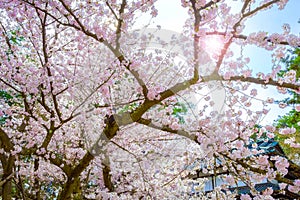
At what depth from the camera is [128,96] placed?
705 cm

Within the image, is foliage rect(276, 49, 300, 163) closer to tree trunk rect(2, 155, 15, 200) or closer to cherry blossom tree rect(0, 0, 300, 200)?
cherry blossom tree rect(0, 0, 300, 200)

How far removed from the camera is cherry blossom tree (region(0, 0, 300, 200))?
3.52 metres

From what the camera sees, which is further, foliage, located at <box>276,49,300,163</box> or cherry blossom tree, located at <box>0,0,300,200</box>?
foliage, located at <box>276,49,300,163</box>

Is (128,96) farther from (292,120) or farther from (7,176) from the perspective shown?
(292,120)

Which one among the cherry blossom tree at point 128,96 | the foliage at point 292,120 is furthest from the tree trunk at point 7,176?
the foliage at point 292,120

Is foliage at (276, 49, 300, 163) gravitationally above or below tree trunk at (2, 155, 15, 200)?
above

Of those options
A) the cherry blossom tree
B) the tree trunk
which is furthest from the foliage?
the tree trunk

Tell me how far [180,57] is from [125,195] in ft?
11.3

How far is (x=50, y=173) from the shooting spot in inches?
279

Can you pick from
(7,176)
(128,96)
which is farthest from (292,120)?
(7,176)

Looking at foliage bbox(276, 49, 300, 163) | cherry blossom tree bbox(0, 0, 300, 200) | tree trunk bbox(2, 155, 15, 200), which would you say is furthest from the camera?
foliage bbox(276, 49, 300, 163)

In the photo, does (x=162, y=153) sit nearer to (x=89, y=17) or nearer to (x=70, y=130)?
(x=70, y=130)

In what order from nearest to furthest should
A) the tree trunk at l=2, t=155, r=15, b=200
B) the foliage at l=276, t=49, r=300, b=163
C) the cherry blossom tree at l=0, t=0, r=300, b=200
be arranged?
the cherry blossom tree at l=0, t=0, r=300, b=200, the tree trunk at l=2, t=155, r=15, b=200, the foliage at l=276, t=49, r=300, b=163

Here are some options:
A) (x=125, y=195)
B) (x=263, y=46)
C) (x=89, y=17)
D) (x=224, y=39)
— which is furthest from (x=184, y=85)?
(x=125, y=195)
